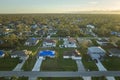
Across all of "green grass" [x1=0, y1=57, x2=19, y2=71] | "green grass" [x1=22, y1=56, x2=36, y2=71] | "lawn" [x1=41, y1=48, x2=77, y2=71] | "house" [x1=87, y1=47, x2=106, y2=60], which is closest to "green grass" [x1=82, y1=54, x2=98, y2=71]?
"house" [x1=87, y1=47, x2=106, y2=60]

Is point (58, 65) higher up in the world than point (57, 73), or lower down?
lower down

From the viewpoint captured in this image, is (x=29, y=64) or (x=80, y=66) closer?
(x=80, y=66)

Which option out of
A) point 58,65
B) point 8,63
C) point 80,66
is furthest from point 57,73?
point 8,63

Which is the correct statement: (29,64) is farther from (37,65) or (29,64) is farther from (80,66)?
(80,66)

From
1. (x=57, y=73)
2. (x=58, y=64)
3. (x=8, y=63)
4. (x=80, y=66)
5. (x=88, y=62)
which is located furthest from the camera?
(x=88, y=62)

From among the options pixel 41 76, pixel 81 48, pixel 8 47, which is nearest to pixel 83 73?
pixel 41 76

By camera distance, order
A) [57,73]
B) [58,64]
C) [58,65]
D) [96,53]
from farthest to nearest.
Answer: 1. [96,53]
2. [58,64]
3. [58,65]
4. [57,73]

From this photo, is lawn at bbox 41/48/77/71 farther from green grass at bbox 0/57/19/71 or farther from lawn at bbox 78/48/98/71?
green grass at bbox 0/57/19/71
